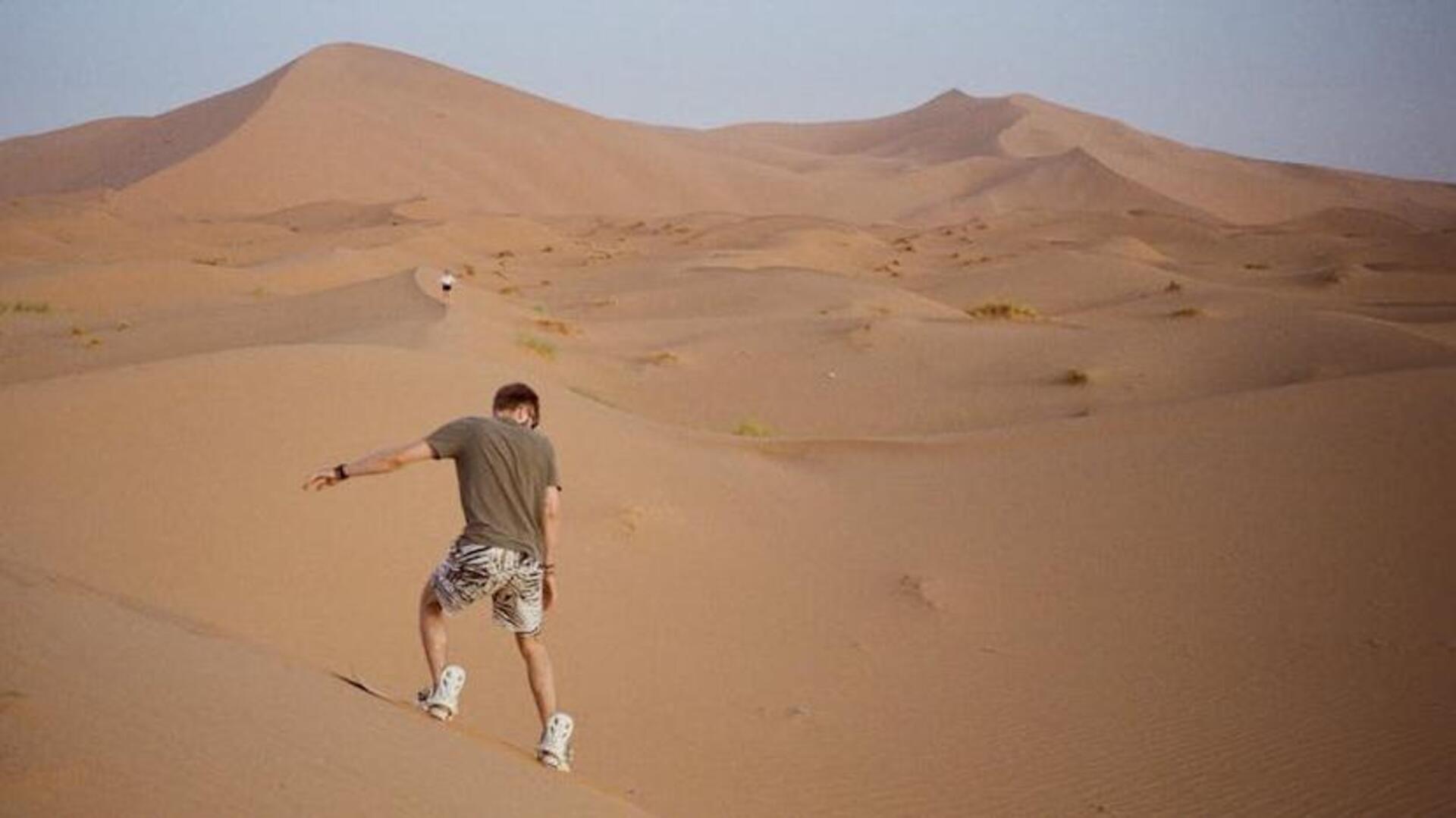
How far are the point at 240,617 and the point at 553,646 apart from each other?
1.63 meters

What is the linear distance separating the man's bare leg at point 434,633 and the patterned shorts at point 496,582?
6 centimetres

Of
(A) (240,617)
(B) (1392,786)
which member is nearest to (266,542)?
(A) (240,617)

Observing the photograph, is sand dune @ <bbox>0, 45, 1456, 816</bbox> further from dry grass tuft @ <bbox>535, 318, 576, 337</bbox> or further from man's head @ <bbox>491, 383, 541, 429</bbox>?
man's head @ <bbox>491, 383, 541, 429</bbox>

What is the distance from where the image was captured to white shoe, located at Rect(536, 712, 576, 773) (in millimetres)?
4430

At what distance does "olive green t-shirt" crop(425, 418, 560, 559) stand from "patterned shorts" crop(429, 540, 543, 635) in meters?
0.04

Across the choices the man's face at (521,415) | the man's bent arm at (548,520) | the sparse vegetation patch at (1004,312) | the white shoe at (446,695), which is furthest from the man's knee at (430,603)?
the sparse vegetation patch at (1004,312)

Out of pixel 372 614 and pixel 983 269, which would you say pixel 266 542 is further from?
pixel 983 269

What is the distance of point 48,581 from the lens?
4898mm

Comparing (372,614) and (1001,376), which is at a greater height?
(1001,376)

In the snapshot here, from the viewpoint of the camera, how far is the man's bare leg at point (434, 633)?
4.52m

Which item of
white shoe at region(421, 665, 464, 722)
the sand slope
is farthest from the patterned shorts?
the sand slope

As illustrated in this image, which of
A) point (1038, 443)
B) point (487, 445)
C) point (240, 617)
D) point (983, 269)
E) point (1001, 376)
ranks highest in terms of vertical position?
point (983, 269)

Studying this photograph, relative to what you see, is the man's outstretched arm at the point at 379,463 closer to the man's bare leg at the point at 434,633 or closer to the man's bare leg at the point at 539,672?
the man's bare leg at the point at 434,633

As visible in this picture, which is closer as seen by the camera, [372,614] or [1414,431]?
[372,614]
